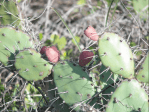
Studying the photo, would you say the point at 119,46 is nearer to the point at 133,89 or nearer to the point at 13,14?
the point at 133,89

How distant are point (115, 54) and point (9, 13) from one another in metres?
0.75

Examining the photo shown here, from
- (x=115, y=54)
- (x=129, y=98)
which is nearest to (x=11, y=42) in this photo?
(x=115, y=54)

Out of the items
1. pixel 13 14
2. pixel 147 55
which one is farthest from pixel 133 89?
pixel 13 14

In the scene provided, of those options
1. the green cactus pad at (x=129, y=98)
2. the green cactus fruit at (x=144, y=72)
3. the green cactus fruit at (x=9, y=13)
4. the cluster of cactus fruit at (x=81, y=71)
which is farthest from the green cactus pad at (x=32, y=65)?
the green cactus fruit at (x=144, y=72)

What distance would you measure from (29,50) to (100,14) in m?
Result: 1.36

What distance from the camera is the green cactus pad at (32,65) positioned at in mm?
1004

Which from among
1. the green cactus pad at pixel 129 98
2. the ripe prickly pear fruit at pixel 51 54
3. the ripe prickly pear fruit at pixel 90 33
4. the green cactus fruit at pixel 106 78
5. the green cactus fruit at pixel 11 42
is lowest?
the green cactus pad at pixel 129 98

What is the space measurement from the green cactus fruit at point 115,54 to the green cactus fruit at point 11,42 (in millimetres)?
466

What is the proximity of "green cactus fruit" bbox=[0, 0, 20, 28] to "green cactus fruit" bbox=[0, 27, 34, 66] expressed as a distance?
0.12m

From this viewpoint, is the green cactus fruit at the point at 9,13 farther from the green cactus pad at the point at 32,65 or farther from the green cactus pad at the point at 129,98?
the green cactus pad at the point at 129,98

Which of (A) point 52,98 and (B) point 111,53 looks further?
(A) point 52,98

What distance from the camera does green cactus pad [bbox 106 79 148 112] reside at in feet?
3.18

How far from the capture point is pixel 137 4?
186cm

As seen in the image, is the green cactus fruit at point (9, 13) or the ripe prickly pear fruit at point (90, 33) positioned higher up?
the green cactus fruit at point (9, 13)
